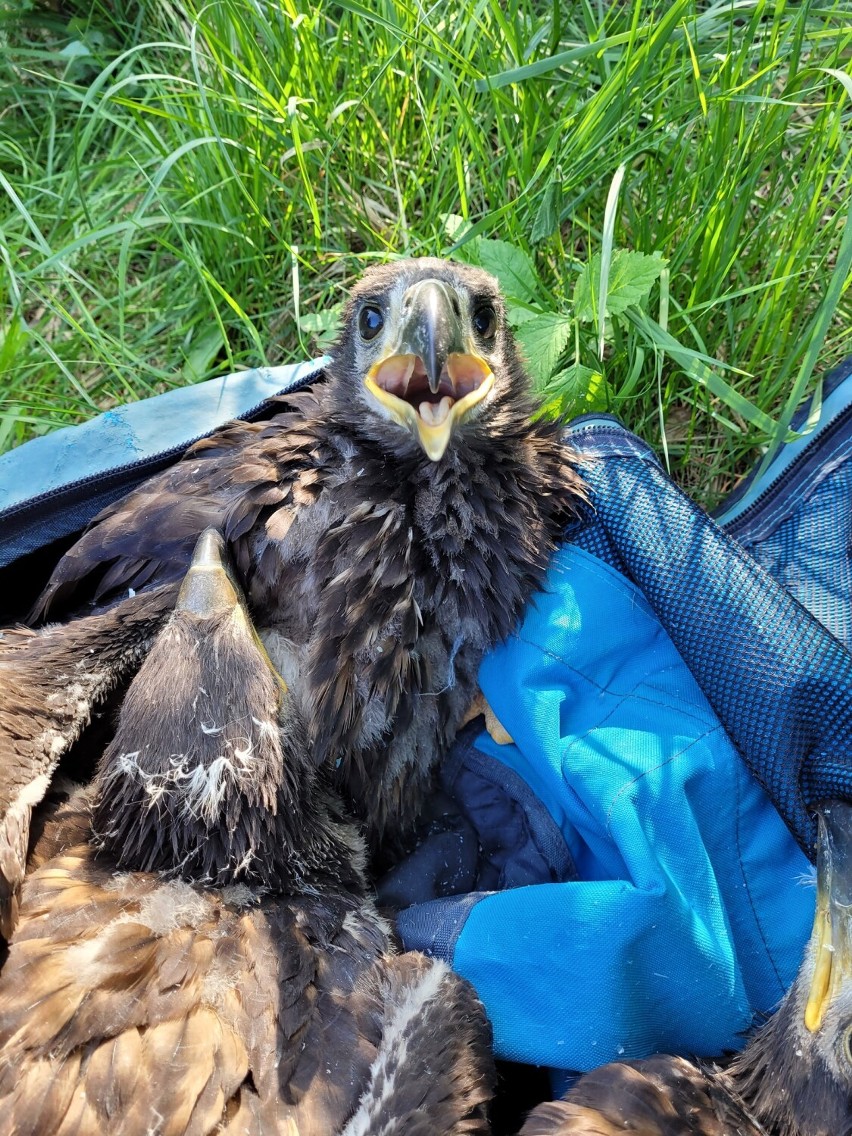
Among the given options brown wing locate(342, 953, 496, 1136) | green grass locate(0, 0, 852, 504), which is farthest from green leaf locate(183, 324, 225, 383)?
brown wing locate(342, 953, 496, 1136)

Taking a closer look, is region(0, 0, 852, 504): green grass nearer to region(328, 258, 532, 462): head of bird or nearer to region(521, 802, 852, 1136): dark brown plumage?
region(328, 258, 532, 462): head of bird

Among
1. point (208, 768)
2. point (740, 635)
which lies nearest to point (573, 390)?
point (740, 635)

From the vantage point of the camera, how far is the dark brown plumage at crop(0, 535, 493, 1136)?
156 centimetres

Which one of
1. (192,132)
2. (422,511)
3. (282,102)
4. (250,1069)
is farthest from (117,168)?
(250,1069)

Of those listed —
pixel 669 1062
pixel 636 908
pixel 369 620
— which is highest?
pixel 369 620

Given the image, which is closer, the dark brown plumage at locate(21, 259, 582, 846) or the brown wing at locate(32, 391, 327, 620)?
the dark brown plumage at locate(21, 259, 582, 846)

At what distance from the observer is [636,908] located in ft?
5.80

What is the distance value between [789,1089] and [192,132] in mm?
2802

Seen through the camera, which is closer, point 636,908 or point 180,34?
point 636,908

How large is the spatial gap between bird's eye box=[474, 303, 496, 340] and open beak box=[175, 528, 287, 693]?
0.69 m

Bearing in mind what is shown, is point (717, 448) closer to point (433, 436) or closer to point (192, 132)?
point (433, 436)

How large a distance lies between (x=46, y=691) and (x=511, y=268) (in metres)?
1.46

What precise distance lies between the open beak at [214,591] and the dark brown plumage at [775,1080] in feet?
3.06

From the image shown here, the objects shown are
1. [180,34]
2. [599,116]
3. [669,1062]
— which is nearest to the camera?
[669,1062]
